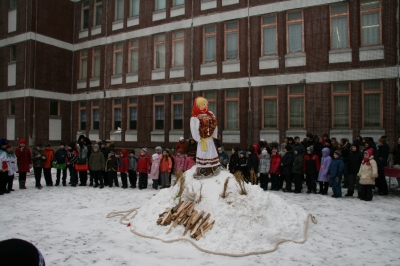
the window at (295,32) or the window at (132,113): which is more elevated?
the window at (295,32)

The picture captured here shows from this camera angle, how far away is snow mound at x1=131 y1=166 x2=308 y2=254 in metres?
6.09

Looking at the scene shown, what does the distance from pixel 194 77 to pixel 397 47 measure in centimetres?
1043

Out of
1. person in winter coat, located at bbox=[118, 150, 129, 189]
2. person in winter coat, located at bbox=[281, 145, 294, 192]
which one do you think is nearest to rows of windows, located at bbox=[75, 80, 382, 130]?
person in winter coat, located at bbox=[281, 145, 294, 192]

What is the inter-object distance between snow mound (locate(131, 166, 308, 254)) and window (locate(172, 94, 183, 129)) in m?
12.7

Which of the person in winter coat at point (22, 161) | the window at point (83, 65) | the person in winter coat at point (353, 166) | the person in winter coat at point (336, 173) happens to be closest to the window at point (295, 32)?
the person in winter coat at point (353, 166)

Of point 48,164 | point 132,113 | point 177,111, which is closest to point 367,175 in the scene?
point 48,164

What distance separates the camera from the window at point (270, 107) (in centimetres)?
1780

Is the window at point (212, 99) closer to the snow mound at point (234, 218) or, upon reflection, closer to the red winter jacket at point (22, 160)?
the red winter jacket at point (22, 160)

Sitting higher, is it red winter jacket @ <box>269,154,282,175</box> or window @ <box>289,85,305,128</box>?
window @ <box>289,85,305,128</box>

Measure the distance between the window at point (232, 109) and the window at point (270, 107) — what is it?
1.61m

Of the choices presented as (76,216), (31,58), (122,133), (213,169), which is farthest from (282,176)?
(31,58)

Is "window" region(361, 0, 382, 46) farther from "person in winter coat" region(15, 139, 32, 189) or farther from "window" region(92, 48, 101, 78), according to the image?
"window" region(92, 48, 101, 78)

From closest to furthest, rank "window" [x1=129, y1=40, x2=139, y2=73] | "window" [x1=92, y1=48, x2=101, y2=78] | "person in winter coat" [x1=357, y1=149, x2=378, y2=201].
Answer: "person in winter coat" [x1=357, y1=149, x2=378, y2=201] < "window" [x1=129, y1=40, x2=139, y2=73] < "window" [x1=92, y1=48, x2=101, y2=78]

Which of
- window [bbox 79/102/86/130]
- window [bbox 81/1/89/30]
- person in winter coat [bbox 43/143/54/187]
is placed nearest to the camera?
person in winter coat [bbox 43/143/54/187]
